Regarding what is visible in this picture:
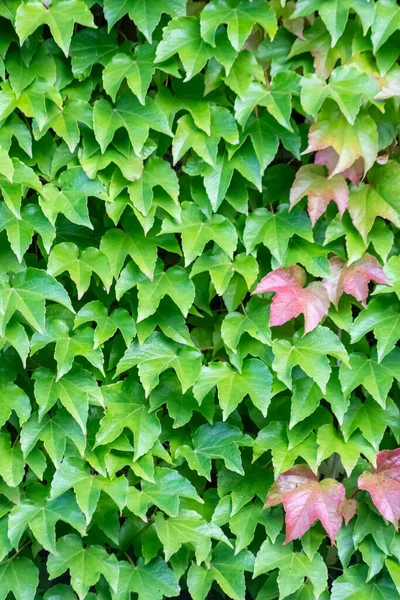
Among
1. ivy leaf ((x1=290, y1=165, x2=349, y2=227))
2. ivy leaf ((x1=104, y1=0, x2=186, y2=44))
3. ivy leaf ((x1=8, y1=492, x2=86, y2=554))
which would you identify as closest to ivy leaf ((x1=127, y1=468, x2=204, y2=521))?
ivy leaf ((x1=8, y1=492, x2=86, y2=554))

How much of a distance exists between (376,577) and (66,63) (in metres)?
1.58

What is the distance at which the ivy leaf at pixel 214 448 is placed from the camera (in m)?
1.78

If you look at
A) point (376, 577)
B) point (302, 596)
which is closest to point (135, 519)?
point (302, 596)

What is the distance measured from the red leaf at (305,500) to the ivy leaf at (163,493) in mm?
213

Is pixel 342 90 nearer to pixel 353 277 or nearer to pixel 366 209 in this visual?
pixel 366 209

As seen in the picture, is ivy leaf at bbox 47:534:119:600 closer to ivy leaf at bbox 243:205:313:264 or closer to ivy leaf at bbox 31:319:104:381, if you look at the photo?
ivy leaf at bbox 31:319:104:381

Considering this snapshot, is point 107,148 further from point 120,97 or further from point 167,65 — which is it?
point 167,65

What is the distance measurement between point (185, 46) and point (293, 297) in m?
0.64

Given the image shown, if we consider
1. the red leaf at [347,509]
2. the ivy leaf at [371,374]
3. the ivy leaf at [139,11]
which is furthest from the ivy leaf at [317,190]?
the red leaf at [347,509]

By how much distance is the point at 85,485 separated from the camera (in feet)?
5.66

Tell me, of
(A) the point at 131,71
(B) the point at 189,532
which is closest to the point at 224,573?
(B) the point at 189,532

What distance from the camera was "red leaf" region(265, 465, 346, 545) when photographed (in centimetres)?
171

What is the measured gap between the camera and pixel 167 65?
1614 millimetres

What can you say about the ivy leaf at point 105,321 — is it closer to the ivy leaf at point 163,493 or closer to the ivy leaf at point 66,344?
the ivy leaf at point 66,344
